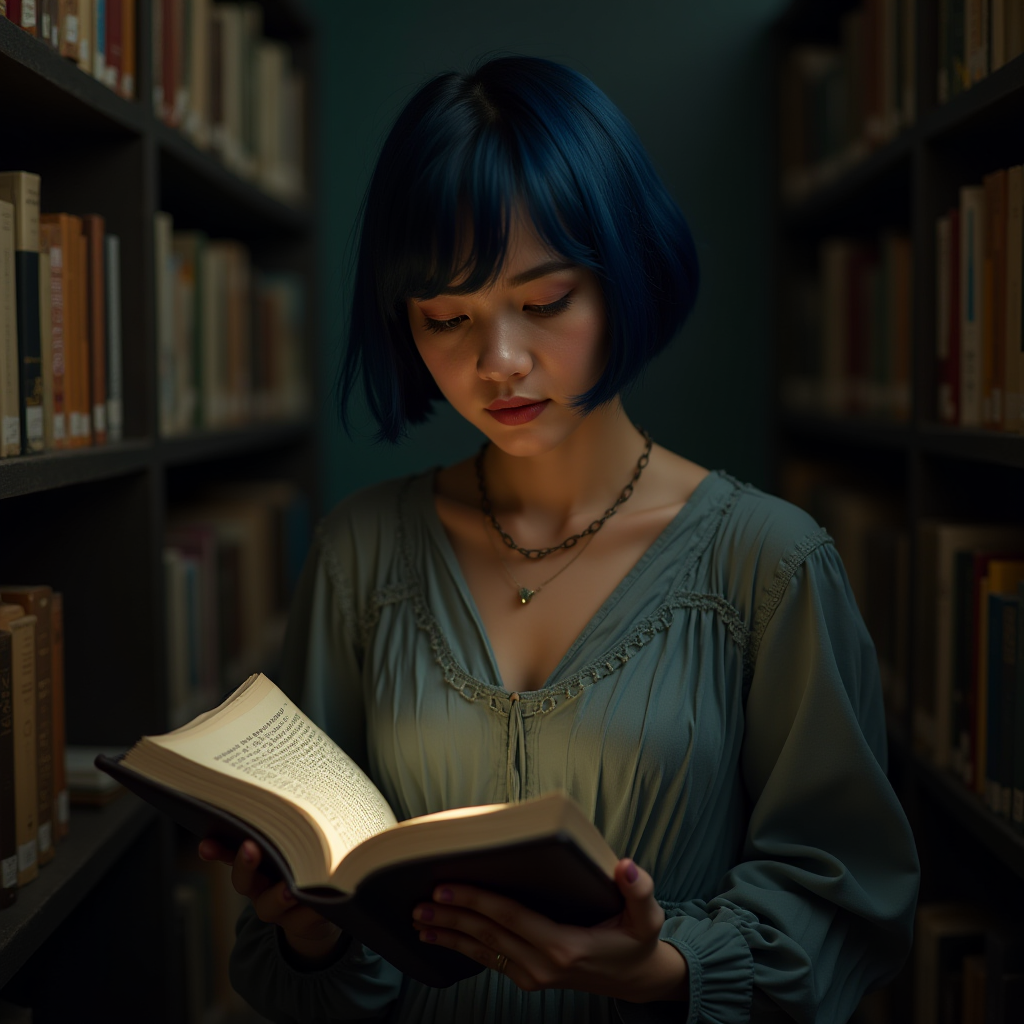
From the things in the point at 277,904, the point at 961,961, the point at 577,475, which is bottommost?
the point at 961,961

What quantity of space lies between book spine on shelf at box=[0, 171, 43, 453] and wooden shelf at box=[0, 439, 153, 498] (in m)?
0.04

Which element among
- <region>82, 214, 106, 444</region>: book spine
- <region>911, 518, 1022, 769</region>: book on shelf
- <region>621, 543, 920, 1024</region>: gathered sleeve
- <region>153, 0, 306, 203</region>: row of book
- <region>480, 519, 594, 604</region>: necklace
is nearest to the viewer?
<region>621, 543, 920, 1024</region>: gathered sleeve

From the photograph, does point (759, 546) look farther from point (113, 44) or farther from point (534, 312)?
point (113, 44)

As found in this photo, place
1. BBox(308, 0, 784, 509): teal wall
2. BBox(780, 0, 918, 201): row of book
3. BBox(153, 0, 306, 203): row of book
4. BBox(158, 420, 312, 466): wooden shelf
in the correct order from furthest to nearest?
BBox(308, 0, 784, 509): teal wall
BBox(780, 0, 918, 201): row of book
BBox(153, 0, 306, 203): row of book
BBox(158, 420, 312, 466): wooden shelf

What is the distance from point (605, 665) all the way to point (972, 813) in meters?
0.56

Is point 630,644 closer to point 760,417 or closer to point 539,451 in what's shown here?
point 539,451

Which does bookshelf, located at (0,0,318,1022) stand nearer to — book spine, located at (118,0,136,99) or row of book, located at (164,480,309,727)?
book spine, located at (118,0,136,99)

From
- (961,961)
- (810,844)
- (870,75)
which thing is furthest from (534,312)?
(870,75)

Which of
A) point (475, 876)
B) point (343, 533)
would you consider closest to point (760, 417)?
point (343, 533)

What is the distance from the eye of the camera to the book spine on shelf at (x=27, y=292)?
1087mm

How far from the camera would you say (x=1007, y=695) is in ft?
4.04

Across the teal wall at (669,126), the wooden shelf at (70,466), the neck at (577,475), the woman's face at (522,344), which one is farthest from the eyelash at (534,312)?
the teal wall at (669,126)

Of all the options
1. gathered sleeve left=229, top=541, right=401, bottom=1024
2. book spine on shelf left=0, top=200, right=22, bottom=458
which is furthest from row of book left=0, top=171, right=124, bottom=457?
gathered sleeve left=229, top=541, right=401, bottom=1024

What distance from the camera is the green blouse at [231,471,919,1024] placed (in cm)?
Answer: 99
